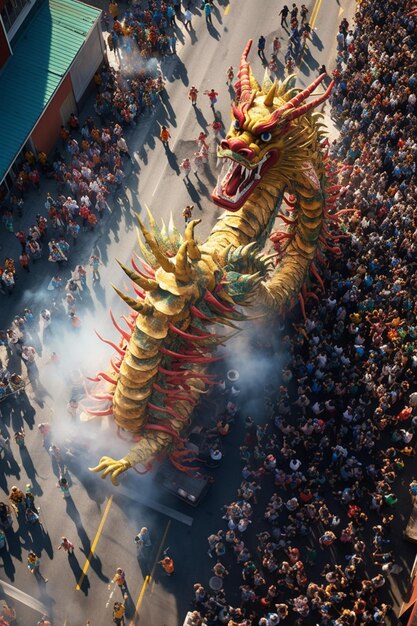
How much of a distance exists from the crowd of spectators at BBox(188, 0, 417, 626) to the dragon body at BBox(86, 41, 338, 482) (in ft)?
8.85

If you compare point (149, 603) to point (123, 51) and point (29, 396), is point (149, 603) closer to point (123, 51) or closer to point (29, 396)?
point (29, 396)

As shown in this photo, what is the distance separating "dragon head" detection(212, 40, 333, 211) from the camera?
84.5 ft

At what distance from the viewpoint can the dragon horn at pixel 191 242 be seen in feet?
77.8

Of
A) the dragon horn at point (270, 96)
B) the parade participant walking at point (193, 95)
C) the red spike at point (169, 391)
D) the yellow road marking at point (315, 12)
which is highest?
the yellow road marking at point (315, 12)

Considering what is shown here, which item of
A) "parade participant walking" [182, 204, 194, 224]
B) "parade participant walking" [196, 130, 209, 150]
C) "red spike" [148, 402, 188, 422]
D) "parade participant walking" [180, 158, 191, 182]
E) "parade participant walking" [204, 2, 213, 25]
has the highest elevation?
"parade participant walking" [204, 2, 213, 25]

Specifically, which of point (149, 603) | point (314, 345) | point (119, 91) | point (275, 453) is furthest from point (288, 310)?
point (119, 91)

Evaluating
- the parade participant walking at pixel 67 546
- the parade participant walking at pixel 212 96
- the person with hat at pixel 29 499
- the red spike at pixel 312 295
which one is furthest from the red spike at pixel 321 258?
the parade participant walking at pixel 67 546

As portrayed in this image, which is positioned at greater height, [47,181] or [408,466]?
[47,181]

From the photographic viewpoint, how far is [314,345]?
29922 mm

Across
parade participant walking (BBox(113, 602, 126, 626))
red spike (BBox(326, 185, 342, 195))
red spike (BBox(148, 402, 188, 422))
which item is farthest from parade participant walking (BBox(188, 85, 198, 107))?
parade participant walking (BBox(113, 602, 126, 626))

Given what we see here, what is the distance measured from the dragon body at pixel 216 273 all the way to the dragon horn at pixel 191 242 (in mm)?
32

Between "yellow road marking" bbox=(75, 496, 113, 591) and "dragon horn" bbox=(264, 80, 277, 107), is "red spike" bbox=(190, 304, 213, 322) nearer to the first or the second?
"dragon horn" bbox=(264, 80, 277, 107)

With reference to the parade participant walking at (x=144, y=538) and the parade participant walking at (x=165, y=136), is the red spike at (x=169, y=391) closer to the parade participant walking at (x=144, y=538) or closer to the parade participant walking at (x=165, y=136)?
the parade participant walking at (x=144, y=538)

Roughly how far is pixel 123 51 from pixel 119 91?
344cm
